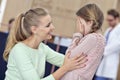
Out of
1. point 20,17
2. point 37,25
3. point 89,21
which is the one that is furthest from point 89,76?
point 20,17

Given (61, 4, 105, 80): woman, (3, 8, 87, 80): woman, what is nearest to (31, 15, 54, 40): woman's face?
(3, 8, 87, 80): woman

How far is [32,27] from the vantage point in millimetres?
1499

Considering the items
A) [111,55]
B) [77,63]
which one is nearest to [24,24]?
[77,63]

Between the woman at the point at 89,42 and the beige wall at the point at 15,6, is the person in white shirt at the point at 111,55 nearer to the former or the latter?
the beige wall at the point at 15,6

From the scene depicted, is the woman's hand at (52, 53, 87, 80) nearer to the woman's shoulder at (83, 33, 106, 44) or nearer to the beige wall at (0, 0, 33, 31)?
the woman's shoulder at (83, 33, 106, 44)

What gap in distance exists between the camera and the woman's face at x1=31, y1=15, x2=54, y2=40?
4.84 ft

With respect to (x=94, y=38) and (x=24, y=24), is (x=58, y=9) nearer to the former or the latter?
(x=24, y=24)

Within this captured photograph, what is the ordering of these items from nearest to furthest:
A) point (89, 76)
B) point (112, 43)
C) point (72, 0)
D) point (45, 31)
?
point (89, 76), point (45, 31), point (112, 43), point (72, 0)

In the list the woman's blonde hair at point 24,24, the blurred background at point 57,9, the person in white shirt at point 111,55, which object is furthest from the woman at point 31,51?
the blurred background at point 57,9

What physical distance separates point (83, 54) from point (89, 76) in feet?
0.34

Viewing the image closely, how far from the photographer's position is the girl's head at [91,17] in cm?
138

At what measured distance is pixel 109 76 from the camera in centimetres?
336

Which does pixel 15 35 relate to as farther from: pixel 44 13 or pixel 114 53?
pixel 114 53

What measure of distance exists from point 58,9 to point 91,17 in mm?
2941
